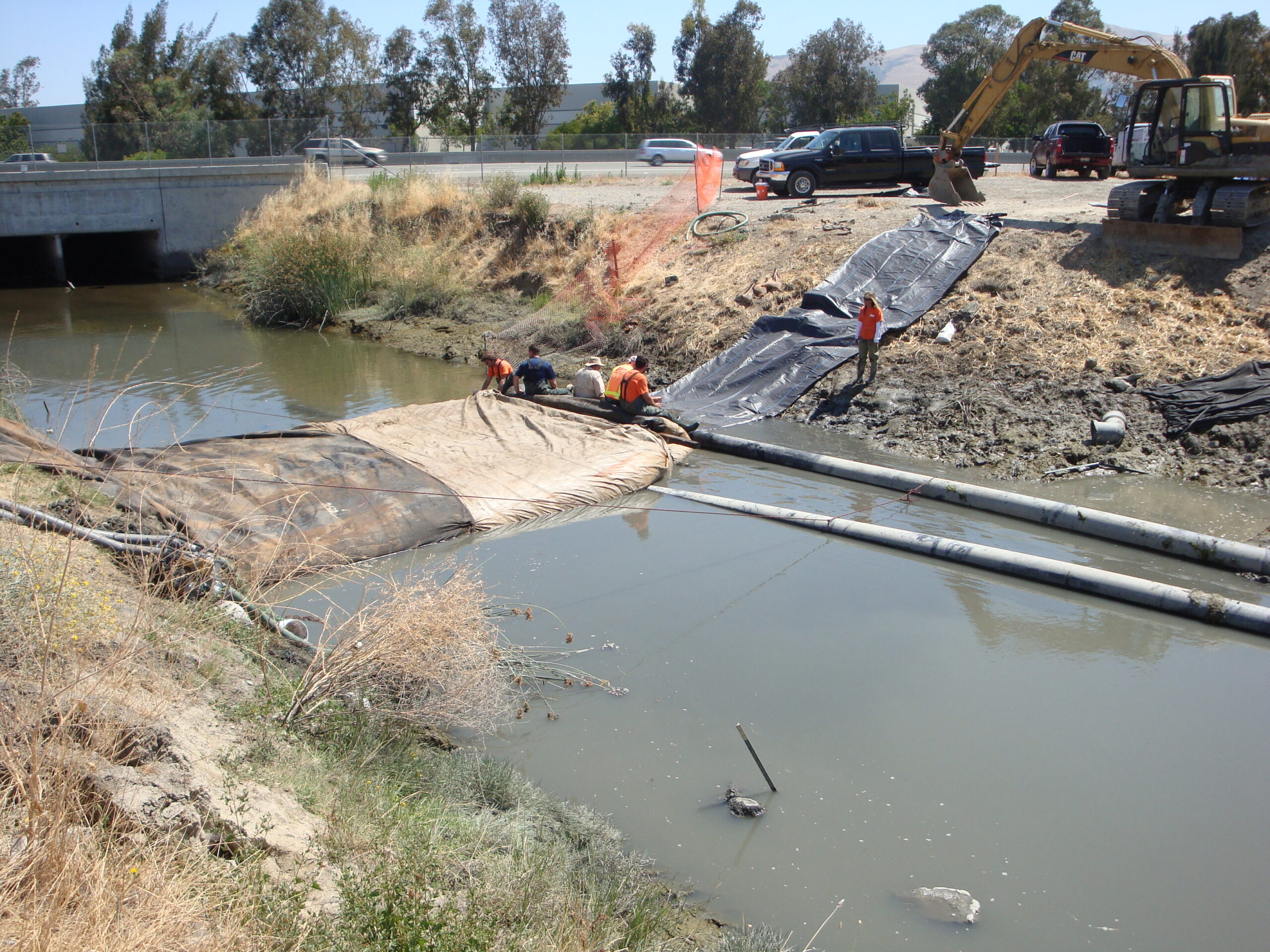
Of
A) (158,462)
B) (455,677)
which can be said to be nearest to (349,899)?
(455,677)

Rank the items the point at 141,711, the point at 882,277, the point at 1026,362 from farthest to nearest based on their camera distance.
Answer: the point at 882,277
the point at 1026,362
the point at 141,711

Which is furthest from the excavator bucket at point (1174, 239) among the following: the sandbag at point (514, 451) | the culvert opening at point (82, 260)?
the culvert opening at point (82, 260)

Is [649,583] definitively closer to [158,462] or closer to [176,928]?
[158,462]

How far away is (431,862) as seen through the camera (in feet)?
12.8

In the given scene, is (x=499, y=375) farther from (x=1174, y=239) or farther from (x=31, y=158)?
(x=31, y=158)

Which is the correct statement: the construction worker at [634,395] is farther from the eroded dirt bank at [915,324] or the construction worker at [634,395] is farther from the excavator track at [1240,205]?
the excavator track at [1240,205]

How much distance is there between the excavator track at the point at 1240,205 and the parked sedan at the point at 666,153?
26.7 meters

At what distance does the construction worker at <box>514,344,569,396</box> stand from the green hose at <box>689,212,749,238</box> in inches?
277

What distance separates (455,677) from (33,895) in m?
2.75

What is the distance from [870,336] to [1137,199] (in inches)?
205

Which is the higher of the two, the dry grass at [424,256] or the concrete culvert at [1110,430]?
the dry grass at [424,256]

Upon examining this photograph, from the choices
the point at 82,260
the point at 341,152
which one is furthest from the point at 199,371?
the point at 82,260

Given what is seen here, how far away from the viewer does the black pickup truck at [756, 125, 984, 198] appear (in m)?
21.6

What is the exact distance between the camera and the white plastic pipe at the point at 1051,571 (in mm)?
7207
